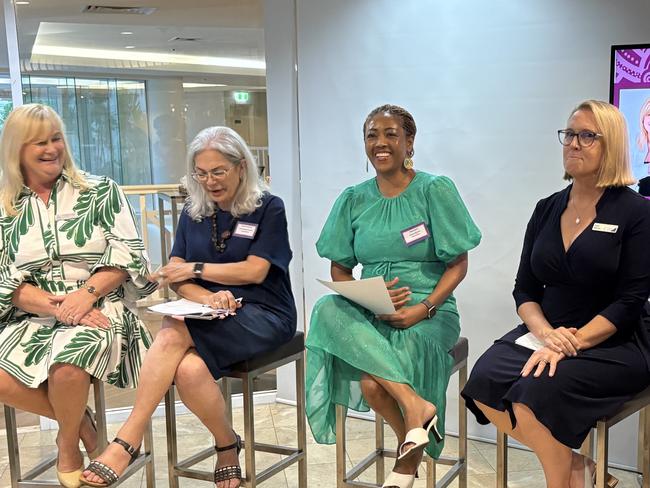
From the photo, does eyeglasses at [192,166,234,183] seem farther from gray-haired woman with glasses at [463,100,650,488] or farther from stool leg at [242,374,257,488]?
gray-haired woman with glasses at [463,100,650,488]

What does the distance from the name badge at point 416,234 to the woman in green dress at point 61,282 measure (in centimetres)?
99

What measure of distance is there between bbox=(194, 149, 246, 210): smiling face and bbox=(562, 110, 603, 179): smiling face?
1.18 m

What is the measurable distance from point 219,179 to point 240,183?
0.11 metres

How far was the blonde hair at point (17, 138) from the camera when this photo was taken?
9.27ft

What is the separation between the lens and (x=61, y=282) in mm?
2887

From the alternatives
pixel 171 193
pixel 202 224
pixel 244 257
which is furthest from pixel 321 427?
pixel 171 193

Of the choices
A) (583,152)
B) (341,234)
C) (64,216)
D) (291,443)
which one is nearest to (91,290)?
(64,216)

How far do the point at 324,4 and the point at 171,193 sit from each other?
4.06ft

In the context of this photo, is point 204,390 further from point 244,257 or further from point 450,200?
point 450,200

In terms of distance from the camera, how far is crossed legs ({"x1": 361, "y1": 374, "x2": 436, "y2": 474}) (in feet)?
8.21

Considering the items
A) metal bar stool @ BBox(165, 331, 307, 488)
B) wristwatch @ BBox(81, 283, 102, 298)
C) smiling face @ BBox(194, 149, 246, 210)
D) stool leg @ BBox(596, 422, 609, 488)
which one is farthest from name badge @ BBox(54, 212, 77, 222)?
stool leg @ BBox(596, 422, 609, 488)

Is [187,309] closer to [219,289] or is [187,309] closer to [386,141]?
[219,289]

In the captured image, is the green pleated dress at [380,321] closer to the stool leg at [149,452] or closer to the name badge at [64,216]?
the stool leg at [149,452]

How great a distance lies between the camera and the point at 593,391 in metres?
2.32
